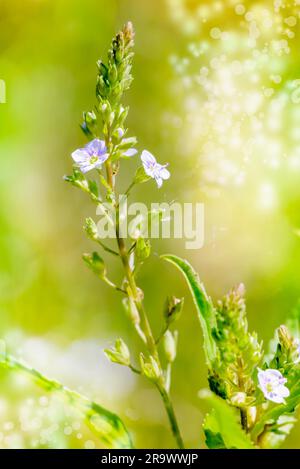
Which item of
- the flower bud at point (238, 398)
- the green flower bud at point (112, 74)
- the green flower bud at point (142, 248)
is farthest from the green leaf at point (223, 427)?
the green flower bud at point (112, 74)

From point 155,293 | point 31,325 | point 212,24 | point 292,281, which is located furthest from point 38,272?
point 212,24

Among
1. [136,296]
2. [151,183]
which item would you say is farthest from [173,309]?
[151,183]

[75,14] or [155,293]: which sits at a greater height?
[75,14]

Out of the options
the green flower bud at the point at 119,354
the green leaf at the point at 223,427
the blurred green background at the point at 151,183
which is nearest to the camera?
the green leaf at the point at 223,427

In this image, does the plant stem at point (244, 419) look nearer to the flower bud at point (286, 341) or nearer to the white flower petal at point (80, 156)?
the flower bud at point (286, 341)

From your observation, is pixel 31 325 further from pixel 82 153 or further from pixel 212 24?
pixel 212 24

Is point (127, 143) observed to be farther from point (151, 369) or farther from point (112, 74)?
point (151, 369)
